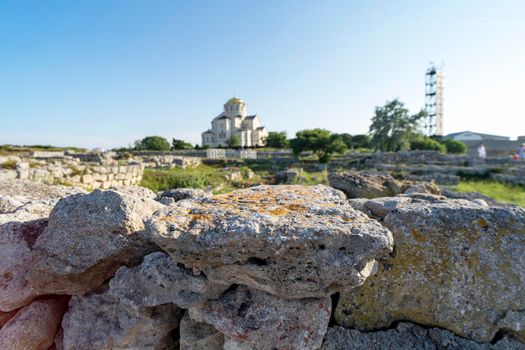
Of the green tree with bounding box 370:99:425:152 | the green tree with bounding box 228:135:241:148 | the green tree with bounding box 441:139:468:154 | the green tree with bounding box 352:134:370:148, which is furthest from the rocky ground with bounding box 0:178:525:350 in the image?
the green tree with bounding box 228:135:241:148

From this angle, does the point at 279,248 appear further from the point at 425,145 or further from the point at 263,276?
the point at 425,145

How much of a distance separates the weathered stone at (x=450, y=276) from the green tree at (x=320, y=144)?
40.1 m

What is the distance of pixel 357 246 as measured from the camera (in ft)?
5.90

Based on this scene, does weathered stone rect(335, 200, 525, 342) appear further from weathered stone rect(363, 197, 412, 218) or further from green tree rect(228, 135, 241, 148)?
green tree rect(228, 135, 241, 148)

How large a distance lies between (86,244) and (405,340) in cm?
254

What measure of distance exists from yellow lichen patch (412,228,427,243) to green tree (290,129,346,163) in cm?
4010

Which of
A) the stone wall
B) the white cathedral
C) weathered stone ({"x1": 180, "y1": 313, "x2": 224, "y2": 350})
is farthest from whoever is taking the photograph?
the white cathedral

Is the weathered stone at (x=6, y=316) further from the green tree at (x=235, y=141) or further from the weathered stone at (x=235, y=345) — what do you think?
the green tree at (x=235, y=141)

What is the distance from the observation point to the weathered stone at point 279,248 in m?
1.79

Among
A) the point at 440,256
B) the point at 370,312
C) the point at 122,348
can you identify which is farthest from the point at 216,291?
the point at 440,256

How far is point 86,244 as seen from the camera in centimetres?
225

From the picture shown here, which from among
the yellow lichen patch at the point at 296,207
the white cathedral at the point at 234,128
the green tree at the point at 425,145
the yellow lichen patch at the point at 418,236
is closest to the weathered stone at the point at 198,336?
the yellow lichen patch at the point at 296,207

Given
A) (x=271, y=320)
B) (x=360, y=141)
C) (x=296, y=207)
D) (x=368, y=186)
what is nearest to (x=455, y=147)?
(x=360, y=141)

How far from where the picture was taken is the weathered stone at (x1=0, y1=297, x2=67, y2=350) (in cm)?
226
